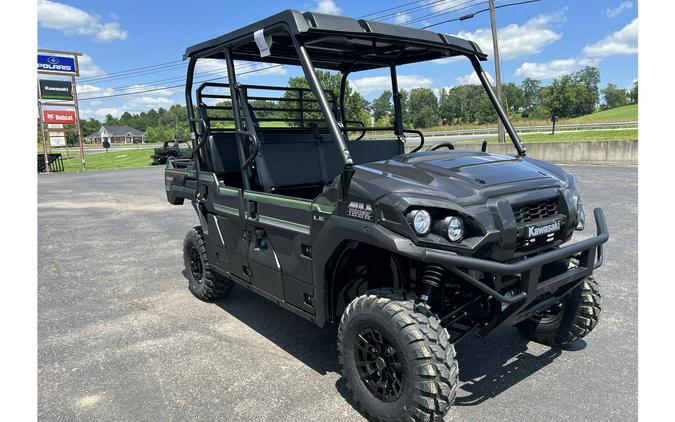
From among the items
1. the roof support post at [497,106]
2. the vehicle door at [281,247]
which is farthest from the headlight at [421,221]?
the roof support post at [497,106]

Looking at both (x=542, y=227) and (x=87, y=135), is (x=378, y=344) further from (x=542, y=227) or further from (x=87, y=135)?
(x=87, y=135)

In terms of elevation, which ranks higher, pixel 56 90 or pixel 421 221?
pixel 56 90

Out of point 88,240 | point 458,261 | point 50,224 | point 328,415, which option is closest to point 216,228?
point 328,415

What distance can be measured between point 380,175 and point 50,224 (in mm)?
9677

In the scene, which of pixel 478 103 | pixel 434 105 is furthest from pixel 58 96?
pixel 434 105

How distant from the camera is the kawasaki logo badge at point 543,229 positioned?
2.66 meters

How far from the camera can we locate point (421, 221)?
247 centimetres

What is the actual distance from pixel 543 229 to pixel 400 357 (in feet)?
3.62

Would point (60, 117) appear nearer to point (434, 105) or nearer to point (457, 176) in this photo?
point (457, 176)

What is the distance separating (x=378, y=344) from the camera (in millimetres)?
2787

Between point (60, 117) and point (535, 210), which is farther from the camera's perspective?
point (60, 117)

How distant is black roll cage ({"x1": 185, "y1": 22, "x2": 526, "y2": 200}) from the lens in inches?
112

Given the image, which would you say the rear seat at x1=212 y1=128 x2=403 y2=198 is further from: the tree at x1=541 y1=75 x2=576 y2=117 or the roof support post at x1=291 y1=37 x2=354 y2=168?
the tree at x1=541 y1=75 x2=576 y2=117

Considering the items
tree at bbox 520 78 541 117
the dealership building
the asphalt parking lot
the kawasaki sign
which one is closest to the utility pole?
the asphalt parking lot
